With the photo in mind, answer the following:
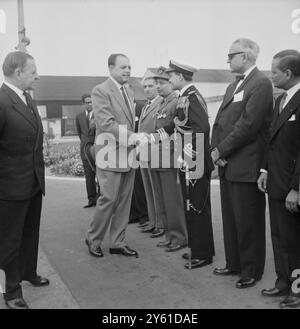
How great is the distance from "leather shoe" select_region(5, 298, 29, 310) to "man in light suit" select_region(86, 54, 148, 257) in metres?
1.33

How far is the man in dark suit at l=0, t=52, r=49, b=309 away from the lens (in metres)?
3.15

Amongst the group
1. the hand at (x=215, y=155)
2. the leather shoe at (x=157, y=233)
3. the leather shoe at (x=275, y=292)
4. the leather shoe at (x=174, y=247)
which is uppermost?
the hand at (x=215, y=155)

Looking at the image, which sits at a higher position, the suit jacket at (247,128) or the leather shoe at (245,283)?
the suit jacket at (247,128)

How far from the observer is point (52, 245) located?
16.3 feet

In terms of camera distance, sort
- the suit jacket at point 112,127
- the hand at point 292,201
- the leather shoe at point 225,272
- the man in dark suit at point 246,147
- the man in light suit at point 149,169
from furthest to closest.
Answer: the man in light suit at point 149,169
the suit jacket at point 112,127
the leather shoe at point 225,272
the man in dark suit at point 246,147
the hand at point 292,201

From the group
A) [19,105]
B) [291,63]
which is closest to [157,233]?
[19,105]

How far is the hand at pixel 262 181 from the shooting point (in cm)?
341

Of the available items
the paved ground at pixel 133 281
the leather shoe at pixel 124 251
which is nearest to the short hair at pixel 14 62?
the paved ground at pixel 133 281

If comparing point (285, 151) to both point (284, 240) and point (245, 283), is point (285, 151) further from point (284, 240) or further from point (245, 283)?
point (245, 283)

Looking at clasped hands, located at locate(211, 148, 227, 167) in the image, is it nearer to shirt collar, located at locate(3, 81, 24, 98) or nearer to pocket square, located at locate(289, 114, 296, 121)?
pocket square, located at locate(289, 114, 296, 121)

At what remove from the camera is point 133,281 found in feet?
12.6

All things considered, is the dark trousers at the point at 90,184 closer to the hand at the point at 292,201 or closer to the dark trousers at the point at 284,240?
the dark trousers at the point at 284,240

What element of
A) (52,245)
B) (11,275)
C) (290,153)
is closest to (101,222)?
(52,245)
